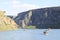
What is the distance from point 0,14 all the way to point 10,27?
12062mm

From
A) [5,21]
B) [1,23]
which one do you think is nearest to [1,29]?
[1,23]

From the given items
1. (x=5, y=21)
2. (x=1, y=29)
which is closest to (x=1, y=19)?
(x=5, y=21)

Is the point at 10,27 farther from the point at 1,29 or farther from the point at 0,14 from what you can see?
the point at 1,29

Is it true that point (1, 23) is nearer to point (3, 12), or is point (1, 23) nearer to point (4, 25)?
point (4, 25)

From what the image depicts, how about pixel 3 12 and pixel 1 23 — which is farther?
pixel 3 12

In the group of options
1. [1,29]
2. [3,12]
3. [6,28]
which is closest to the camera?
[1,29]

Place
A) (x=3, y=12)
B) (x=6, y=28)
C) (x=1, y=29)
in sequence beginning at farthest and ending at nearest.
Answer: (x=3, y=12) → (x=6, y=28) → (x=1, y=29)

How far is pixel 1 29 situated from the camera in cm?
15650

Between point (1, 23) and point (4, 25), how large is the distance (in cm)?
288

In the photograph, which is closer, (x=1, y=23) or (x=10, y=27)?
(x=1, y=23)

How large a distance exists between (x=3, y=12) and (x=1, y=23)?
73.0 feet

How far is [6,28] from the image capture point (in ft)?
560

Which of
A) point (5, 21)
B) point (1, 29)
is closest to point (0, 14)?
point (5, 21)

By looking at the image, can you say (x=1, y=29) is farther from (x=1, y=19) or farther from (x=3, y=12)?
(x=3, y=12)
